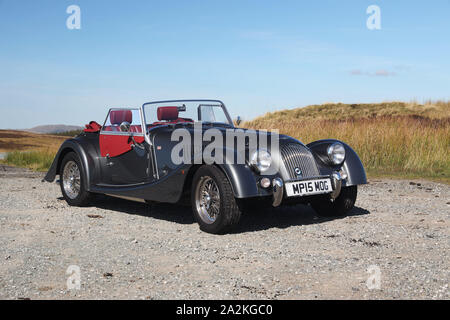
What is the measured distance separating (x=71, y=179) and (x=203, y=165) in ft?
11.0

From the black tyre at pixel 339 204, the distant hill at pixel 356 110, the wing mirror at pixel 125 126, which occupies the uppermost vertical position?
the distant hill at pixel 356 110

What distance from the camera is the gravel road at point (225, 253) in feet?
13.4

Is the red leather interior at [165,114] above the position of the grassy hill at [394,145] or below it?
above

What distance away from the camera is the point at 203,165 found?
6094 mm

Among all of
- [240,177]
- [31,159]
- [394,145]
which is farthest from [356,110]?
[240,177]

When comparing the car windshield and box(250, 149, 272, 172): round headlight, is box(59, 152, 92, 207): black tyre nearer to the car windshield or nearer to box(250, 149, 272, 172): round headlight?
the car windshield

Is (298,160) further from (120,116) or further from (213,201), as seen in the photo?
(120,116)

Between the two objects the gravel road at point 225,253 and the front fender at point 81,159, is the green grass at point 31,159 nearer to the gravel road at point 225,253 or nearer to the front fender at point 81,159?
the front fender at point 81,159

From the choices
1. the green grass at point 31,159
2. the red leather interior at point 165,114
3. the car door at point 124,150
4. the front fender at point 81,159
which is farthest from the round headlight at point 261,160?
the green grass at point 31,159

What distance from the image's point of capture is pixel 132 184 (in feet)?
24.0

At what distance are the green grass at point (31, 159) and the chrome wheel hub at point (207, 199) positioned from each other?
12087 millimetres

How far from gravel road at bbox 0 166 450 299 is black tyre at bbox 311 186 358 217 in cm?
17

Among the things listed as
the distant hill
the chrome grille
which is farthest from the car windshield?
the distant hill

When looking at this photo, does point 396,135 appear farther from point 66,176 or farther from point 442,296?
point 442,296
